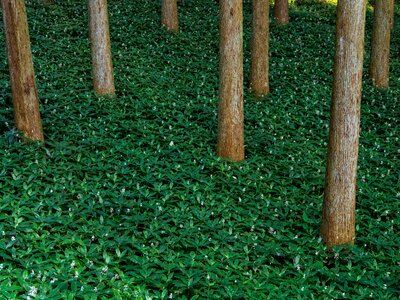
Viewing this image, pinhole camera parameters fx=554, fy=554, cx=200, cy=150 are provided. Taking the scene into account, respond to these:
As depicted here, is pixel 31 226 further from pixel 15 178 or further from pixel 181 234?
pixel 181 234

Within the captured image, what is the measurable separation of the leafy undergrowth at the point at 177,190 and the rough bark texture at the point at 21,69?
282mm

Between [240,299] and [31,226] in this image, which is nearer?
[240,299]

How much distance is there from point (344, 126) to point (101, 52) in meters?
5.90

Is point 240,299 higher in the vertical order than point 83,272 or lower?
lower

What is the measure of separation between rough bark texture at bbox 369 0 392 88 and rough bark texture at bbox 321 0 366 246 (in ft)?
24.8

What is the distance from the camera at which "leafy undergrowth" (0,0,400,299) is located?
580 centimetres

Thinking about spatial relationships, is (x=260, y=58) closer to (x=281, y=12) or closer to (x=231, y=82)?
(x=231, y=82)

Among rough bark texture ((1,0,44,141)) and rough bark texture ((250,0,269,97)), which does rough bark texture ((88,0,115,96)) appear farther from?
rough bark texture ((250,0,269,97))

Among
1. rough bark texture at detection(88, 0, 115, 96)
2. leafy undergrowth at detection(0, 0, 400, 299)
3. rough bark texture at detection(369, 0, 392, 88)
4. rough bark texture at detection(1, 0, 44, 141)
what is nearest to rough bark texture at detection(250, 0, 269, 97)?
leafy undergrowth at detection(0, 0, 400, 299)

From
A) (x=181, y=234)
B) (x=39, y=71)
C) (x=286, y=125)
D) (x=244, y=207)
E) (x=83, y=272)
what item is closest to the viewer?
(x=83, y=272)

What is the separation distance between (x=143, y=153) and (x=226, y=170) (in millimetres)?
1356

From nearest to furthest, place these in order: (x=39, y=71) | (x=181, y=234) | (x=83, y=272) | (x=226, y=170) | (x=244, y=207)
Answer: (x=83, y=272), (x=181, y=234), (x=244, y=207), (x=226, y=170), (x=39, y=71)

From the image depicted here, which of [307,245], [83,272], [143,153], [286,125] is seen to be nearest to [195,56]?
[286,125]

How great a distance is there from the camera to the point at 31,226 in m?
6.27
